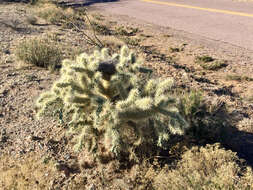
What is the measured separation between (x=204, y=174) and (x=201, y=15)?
11.2 meters

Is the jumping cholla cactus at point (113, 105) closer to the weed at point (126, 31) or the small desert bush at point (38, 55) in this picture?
the small desert bush at point (38, 55)

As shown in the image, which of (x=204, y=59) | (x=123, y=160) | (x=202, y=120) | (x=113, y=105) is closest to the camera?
(x=113, y=105)

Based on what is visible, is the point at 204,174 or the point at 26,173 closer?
the point at 204,174

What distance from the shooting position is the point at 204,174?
8.84 ft

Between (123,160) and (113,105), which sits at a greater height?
(113,105)

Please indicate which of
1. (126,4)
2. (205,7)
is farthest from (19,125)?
(126,4)

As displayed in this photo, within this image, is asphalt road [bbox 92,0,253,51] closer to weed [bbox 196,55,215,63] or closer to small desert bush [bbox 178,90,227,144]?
weed [bbox 196,55,215,63]

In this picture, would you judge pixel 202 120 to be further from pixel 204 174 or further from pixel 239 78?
pixel 239 78

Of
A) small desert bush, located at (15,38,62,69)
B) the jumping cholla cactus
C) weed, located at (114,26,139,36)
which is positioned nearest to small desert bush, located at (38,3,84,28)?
weed, located at (114,26,139,36)

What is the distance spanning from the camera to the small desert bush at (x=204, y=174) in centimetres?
241

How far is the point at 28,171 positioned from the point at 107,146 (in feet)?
3.44

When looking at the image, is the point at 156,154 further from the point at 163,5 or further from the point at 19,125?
the point at 163,5

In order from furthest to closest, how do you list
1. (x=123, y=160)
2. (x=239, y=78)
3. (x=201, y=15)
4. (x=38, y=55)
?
(x=201, y=15) → (x=239, y=78) → (x=38, y=55) → (x=123, y=160)

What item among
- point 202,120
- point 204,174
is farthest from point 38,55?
point 204,174
